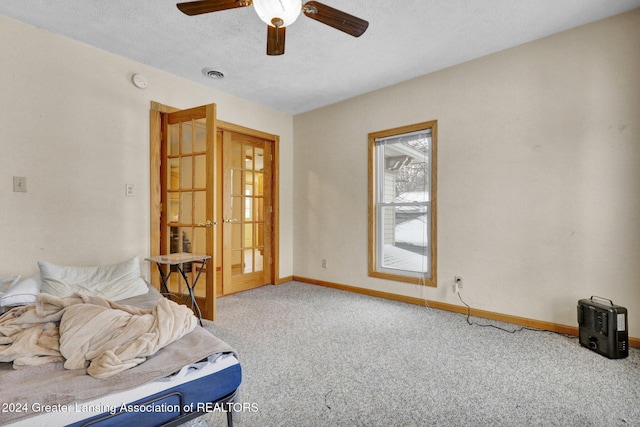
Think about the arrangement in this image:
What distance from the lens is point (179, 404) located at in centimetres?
120

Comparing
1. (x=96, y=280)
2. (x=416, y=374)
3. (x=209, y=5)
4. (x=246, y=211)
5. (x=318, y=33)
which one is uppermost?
(x=318, y=33)

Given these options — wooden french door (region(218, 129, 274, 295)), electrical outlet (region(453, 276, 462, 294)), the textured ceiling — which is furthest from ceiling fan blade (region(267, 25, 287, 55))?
electrical outlet (region(453, 276, 462, 294))

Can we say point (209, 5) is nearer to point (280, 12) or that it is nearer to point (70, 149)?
point (280, 12)

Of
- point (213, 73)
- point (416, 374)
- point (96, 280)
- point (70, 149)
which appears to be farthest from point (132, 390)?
point (213, 73)

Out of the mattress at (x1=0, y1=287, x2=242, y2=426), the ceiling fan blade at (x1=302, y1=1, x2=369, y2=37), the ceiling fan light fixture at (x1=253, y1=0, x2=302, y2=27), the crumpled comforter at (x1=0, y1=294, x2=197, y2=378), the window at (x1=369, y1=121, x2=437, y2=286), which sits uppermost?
the ceiling fan blade at (x1=302, y1=1, x2=369, y2=37)

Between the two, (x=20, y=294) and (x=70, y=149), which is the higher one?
(x=70, y=149)

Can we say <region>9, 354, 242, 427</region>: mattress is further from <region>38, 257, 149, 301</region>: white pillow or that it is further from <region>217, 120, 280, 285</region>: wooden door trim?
<region>217, 120, 280, 285</region>: wooden door trim

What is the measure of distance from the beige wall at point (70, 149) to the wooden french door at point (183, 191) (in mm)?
186

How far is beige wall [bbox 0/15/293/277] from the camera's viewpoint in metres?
2.33

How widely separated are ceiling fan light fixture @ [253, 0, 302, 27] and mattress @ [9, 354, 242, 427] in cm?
173

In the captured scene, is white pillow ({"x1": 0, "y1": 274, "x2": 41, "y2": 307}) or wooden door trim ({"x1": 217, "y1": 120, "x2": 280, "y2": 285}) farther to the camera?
wooden door trim ({"x1": 217, "y1": 120, "x2": 280, "y2": 285})

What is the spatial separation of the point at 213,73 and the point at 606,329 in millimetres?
4086

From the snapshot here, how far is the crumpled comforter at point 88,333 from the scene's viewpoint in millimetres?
1241

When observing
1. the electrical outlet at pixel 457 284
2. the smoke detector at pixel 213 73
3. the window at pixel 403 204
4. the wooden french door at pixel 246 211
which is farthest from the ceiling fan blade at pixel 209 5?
the electrical outlet at pixel 457 284
